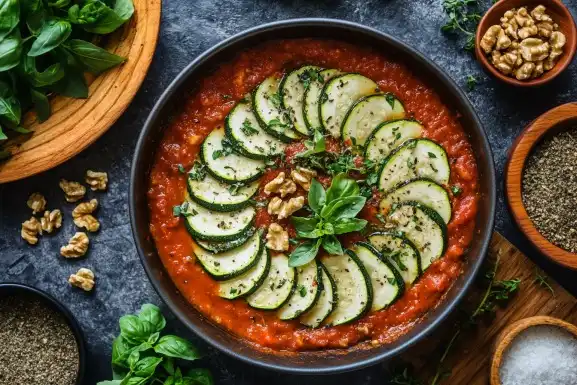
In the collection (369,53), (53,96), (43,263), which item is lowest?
(43,263)

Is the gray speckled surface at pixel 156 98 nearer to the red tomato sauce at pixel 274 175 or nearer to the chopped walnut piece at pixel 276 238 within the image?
the red tomato sauce at pixel 274 175

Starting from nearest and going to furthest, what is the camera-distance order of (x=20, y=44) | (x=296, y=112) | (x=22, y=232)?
(x=20, y=44)
(x=296, y=112)
(x=22, y=232)

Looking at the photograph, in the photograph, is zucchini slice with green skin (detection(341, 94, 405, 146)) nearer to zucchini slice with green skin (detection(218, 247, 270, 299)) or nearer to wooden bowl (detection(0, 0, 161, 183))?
zucchini slice with green skin (detection(218, 247, 270, 299))

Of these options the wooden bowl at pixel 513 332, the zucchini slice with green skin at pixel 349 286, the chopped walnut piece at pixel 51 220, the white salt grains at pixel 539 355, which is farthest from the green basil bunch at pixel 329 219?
the chopped walnut piece at pixel 51 220

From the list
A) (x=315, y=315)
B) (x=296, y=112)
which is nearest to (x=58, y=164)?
(x=296, y=112)

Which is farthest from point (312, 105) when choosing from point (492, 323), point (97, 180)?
point (492, 323)

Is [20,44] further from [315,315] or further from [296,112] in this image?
[315,315]

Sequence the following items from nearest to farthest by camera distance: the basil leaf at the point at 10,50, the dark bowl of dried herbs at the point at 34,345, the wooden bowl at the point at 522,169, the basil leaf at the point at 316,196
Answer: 1. the basil leaf at the point at 10,50
2. the basil leaf at the point at 316,196
3. the wooden bowl at the point at 522,169
4. the dark bowl of dried herbs at the point at 34,345
